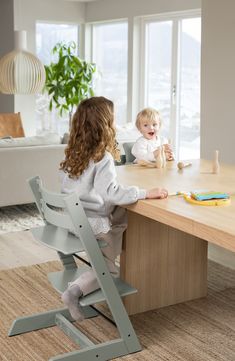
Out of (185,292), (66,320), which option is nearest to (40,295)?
(66,320)

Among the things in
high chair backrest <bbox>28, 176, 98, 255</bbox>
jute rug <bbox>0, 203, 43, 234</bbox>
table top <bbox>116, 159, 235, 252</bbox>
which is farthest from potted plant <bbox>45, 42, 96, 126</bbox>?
high chair backrest <bbox>28, 176, 98, 255</bbox>

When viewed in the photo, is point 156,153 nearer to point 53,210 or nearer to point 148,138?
point 148,138

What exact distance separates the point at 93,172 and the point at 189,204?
49 cm

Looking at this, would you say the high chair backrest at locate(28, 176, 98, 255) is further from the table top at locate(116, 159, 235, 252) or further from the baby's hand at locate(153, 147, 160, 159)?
the baby's hand at locate(153, 147, 160, 159)

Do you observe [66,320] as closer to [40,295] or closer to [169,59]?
[40,295]

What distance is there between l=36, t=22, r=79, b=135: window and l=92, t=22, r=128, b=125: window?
394 millimetres

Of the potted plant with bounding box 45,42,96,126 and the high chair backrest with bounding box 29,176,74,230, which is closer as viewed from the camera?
the high chair backrest with bounding box 29,176,74,230

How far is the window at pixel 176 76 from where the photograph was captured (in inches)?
317

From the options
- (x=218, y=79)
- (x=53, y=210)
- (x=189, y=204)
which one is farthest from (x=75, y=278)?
(x=218, y=79)

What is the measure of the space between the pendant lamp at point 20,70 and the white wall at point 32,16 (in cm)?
160

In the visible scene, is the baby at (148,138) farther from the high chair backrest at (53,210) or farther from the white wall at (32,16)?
the white wall at (32,16)

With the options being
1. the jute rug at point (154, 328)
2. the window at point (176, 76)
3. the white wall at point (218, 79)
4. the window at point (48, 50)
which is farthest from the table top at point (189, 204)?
the window at point (48, 50)

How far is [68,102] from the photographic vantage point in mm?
9000

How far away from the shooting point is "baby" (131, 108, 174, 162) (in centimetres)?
411
